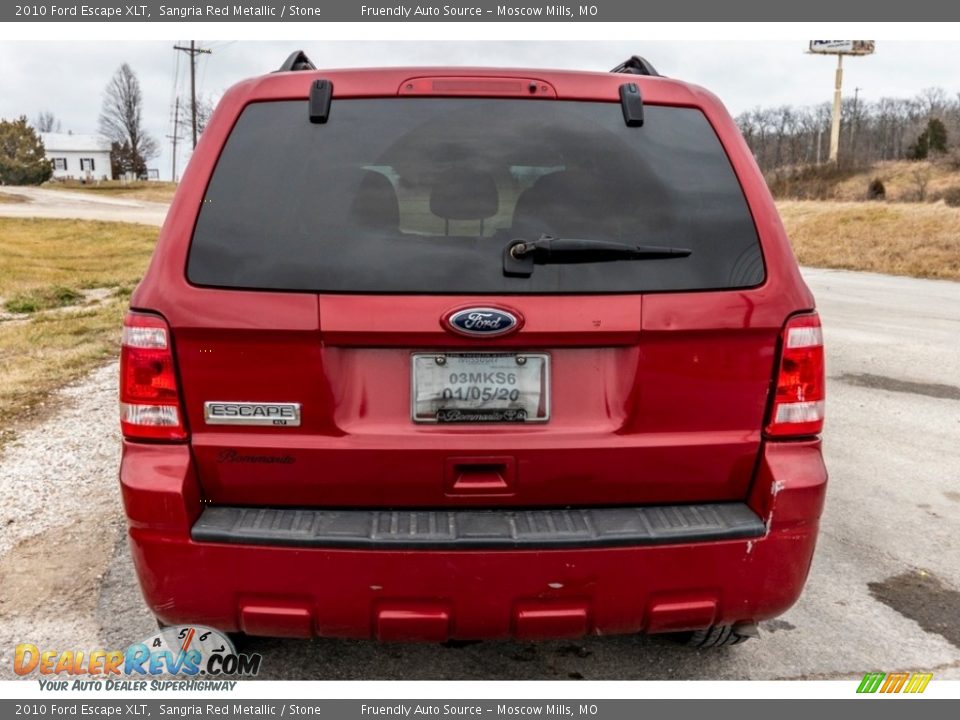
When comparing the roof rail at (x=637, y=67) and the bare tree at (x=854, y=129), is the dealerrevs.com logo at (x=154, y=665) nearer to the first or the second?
the roof rail at (x=637, y=67)

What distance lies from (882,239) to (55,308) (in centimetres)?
2553

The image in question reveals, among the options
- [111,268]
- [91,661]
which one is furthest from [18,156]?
[91,661]

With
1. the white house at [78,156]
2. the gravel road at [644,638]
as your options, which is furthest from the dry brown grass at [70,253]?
the white house at [78,156]

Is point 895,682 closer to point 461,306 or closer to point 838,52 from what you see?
point 461,306

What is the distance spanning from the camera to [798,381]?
2381mm

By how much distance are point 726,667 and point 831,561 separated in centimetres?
119

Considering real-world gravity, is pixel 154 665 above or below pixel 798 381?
below

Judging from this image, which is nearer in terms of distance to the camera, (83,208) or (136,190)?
(83,208)

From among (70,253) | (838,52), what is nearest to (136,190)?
(70,253)

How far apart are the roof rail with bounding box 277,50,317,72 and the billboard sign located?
268 ft

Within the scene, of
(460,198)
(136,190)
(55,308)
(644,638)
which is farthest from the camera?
(136,190)

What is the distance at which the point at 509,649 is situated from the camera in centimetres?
299

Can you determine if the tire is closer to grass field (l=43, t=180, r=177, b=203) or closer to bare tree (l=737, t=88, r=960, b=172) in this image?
grass field (l=43, t=180, r=177, b=203)

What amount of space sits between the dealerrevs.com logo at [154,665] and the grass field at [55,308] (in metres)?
3.11
